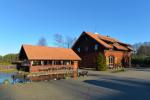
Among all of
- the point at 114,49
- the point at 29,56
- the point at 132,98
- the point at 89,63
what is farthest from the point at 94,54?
the point at 132,98

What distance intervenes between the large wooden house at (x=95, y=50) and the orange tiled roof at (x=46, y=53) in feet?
17.3

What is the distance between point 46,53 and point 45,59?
7.99 feet

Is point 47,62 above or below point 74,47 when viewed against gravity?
below

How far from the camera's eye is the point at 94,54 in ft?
156

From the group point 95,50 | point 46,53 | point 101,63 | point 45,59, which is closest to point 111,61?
point 95,50

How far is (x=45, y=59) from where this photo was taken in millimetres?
37719

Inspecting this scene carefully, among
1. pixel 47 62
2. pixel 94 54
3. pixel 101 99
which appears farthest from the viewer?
pixel 94 54

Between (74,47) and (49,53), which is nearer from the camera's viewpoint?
(49,53)

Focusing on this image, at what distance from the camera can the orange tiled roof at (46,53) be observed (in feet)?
121

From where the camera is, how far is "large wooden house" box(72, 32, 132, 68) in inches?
1836

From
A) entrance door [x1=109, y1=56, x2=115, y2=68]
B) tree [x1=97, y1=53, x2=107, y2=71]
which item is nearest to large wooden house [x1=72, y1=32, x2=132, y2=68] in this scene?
entrance door [x1=109, y1=56, x2=115, y2=68]

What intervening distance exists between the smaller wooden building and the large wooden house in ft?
16.8

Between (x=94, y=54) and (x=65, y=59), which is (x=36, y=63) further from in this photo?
(x=94, y=54)

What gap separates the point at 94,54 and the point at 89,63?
2.25 m
